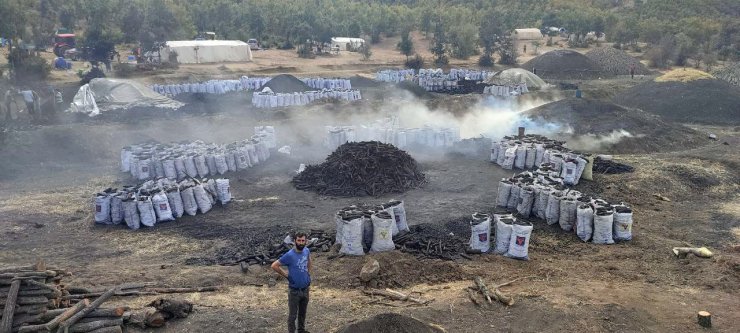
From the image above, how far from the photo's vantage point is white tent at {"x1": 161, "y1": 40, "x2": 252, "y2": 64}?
4047cm

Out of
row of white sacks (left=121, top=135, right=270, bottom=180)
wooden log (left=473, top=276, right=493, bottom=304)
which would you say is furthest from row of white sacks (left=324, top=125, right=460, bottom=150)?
wooden log (left=473, top=276, right=493, bottom=304)

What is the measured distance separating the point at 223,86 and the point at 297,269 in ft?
83.1

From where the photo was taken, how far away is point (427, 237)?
11023 mm

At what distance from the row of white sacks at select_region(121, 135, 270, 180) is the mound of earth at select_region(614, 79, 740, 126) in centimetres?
1964

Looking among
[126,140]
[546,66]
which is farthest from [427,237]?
[546,66]

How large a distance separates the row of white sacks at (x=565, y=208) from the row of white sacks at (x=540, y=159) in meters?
1.42

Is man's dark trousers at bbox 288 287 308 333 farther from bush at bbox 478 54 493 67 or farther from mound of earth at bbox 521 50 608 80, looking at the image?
bush at bbox 478 54 493 67

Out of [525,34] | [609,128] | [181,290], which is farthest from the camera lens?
[525,34]

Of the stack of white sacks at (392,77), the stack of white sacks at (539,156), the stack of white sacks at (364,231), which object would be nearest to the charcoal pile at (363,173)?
the stack of white sacks at (539,156)

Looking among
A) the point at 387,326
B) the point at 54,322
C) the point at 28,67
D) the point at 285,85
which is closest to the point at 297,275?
the point at 387,326

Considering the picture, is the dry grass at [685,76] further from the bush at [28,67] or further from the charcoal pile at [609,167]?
the bush at [28,67]

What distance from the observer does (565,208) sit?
11.5 m

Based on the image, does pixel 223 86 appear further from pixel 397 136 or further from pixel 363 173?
pixel 363 173

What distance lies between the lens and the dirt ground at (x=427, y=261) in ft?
25.7
